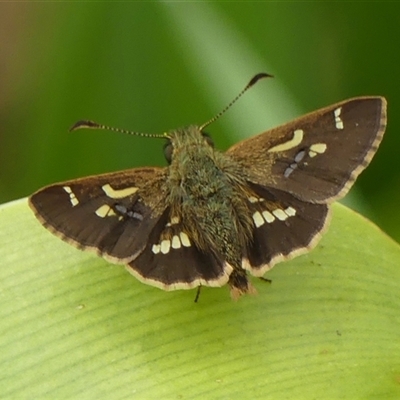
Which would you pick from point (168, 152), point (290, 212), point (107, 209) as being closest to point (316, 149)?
point (290, 212)

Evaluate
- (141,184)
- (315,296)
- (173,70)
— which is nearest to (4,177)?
(173,70)

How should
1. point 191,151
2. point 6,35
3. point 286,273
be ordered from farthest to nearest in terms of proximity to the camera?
point 6,35
point 191,151
point 286,273

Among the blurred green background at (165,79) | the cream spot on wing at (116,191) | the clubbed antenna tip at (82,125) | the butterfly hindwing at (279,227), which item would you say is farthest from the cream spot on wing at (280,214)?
the blurred green background at (165,79)

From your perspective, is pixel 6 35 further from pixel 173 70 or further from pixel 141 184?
pixel 141 184

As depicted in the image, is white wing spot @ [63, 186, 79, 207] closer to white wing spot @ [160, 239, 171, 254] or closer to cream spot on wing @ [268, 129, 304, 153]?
white wing spot @ [160, 239, 171, 254]

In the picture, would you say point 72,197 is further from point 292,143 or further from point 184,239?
point 292,143

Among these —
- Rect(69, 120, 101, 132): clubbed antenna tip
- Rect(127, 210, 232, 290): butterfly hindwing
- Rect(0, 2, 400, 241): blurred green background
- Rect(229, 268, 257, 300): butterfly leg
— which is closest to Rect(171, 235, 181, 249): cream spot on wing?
Rect(127, 210, 232, 290): butterfly hindwing
